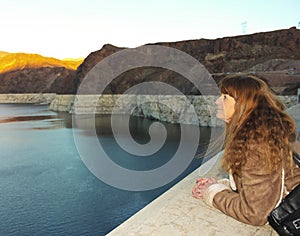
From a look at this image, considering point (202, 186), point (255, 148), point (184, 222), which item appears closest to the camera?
point (255, 148)

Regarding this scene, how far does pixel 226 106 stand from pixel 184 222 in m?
0.75

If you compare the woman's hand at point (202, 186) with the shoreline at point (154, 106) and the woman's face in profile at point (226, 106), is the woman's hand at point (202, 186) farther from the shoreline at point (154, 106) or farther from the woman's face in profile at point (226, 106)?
the shoreline at point (154, 106)

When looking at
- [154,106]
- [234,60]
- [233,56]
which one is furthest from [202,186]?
[233,56]

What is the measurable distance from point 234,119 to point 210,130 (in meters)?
22.6

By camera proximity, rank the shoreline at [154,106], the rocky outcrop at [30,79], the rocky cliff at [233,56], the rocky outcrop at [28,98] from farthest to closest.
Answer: the rocky outcrop at [30,79], the rocky outcrop at [28,98], the rocky cliff at [233,56], the shoreline at [154,106]

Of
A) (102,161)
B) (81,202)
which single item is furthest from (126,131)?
(81,202)

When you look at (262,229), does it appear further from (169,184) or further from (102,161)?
(102,161)

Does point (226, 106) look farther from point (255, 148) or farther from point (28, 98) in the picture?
point (28, 98)

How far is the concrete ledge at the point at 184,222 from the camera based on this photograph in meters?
1.66

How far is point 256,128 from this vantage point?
1.38 m

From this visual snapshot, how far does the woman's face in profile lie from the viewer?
5.11ft

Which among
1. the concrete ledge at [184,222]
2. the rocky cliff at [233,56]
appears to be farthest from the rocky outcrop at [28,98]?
the concrete ledge at [184,222]

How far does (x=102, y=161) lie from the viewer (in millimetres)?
14016

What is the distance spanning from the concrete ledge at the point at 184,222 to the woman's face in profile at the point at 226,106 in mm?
635
